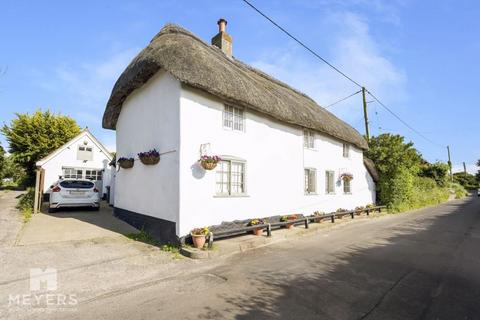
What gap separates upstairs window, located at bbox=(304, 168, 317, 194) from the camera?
13.3m

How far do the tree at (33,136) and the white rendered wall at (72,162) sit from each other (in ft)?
25.6

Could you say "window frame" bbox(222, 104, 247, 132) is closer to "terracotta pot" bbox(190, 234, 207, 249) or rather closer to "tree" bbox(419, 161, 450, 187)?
"terracotta pot" bbox(190, 234, 207, 249)

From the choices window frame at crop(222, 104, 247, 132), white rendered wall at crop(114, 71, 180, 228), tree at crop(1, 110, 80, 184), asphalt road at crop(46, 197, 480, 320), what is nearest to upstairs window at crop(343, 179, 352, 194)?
asphalt road at crop(46, 197, 480, 320)

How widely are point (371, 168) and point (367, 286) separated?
16.0 metres

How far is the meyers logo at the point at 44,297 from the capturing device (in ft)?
13.9

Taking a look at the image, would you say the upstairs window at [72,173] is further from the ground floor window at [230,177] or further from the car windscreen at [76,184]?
the ground floor window at [230,177]

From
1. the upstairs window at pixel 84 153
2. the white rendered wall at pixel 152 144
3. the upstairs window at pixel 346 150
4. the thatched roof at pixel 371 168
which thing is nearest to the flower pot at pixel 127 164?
the white rendered wall at pixel 152 144

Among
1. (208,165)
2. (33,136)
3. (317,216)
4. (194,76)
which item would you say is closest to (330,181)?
(317,216)

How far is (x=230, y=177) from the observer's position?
9.33 m

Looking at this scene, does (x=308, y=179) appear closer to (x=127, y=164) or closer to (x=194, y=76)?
(x=194, y=76)

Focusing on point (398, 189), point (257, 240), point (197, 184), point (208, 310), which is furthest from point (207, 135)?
point (398, 189)

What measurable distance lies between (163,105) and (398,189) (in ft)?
59.6

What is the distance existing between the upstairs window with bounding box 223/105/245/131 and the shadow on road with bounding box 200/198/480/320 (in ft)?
14.8

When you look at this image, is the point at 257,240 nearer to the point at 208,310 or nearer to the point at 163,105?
the point at 208,310
